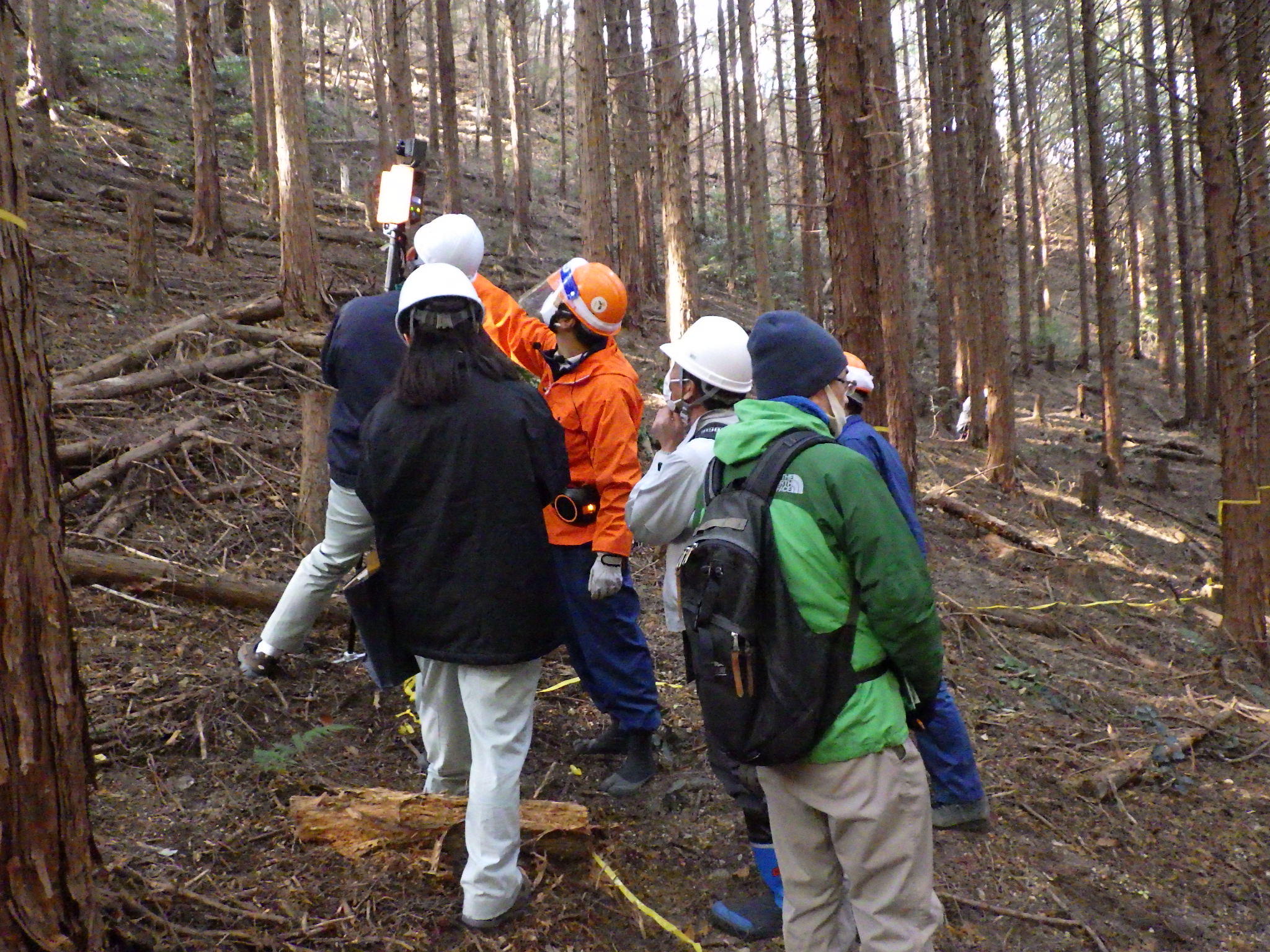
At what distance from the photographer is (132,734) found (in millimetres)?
3764

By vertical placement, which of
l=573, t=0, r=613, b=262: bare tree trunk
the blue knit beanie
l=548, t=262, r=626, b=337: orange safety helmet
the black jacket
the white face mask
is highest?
l=573, t=0, r=613, b=262: bare tree trunk

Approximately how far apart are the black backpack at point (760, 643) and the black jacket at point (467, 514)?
716 millimetres

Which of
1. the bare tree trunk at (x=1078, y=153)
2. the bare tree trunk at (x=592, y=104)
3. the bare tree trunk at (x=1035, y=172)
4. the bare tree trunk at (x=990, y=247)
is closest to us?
the bare tree trunk at (x=592, y=104)

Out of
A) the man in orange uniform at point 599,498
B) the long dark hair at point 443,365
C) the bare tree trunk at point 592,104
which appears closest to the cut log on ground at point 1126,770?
the man in orange uniform at point 599,498

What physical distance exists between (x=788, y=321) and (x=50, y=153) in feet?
47.5

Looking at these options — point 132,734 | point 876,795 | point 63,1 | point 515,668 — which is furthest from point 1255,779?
point 63,1

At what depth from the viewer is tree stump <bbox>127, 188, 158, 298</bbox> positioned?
8.78 m

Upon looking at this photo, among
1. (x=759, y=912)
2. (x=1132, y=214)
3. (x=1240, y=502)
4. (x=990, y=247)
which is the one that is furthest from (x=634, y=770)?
(x=1132, y=214)

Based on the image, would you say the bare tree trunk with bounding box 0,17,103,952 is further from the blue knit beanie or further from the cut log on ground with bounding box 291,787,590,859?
the blue knit beanie

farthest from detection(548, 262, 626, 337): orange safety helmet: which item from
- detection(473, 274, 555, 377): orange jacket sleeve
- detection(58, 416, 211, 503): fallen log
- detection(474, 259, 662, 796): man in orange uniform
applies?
detection(58, 416, 211, 503): fallen log

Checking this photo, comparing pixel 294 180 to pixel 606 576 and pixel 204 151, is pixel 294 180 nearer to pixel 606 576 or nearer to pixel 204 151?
pixel 204 151

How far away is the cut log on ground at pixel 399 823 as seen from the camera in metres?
3.27

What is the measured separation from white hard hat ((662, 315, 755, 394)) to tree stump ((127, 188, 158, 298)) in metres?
7.41

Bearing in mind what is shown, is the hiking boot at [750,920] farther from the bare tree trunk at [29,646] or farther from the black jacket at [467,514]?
the bare tree trunk at [29,646]
